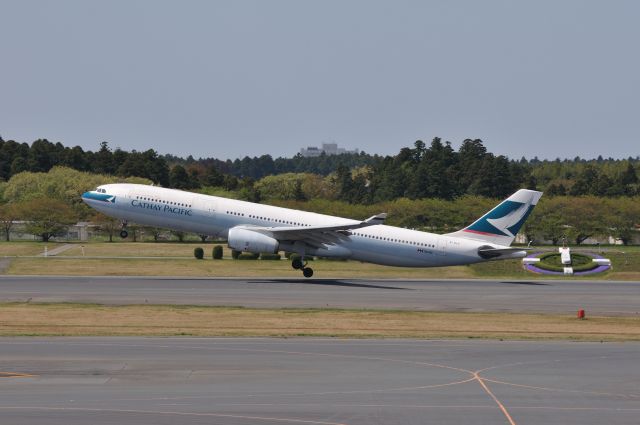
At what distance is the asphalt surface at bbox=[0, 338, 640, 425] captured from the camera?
2062 cm

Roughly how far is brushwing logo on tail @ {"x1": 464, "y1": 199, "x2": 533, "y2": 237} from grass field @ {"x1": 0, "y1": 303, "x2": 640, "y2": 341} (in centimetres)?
1830

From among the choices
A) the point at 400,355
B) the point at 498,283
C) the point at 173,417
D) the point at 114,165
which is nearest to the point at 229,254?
the point at 498,283

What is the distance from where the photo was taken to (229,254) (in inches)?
3093

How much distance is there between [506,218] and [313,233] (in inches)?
480

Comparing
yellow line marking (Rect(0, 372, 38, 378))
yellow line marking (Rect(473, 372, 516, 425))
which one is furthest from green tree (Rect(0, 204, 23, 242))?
yellow line marking (Rect(473, 372, 516, 425))

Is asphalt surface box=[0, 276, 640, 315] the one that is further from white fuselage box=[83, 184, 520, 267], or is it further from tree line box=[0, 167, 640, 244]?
tree line box=[0, 167, 640, 244]

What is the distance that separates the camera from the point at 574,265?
238ft

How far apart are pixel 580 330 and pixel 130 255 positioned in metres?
48.5

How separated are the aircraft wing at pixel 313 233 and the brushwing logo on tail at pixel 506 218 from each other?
336 inches

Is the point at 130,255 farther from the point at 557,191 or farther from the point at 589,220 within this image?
the point at 557,191

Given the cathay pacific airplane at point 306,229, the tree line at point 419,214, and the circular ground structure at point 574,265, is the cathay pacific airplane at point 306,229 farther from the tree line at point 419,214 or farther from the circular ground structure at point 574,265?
the tree line at point 419,214

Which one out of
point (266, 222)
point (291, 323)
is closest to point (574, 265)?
point (266, 222)

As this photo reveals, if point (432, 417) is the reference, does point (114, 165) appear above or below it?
above

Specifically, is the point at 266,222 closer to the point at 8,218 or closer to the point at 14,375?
the point at 14,375
